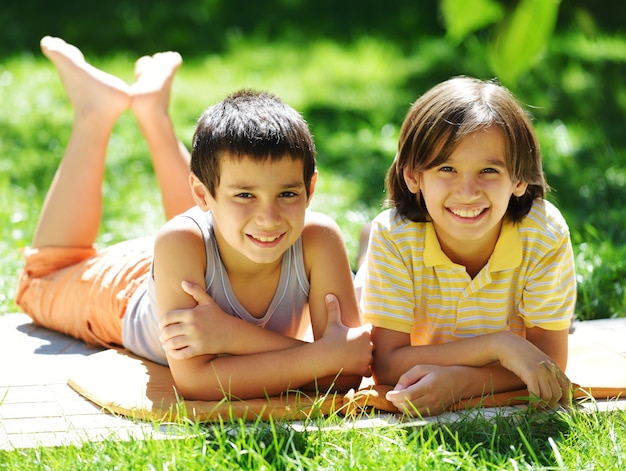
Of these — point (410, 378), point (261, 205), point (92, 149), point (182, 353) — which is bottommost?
point (410, 378)

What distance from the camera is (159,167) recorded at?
402 cm

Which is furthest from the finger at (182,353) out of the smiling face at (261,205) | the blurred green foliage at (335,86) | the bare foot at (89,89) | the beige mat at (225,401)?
the blurred green foliage at (335,86)

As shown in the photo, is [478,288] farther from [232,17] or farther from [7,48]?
[232,17]

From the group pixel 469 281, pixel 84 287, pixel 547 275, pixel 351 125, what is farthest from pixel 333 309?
Answer: pixel 351 125

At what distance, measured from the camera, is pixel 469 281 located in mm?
2939

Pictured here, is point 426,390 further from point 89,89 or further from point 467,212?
point 89,89

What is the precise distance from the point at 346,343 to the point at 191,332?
1.53 feet

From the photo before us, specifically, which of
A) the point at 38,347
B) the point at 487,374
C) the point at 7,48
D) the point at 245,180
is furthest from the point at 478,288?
the point at 7,48

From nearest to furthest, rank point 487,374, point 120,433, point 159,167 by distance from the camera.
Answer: point 120,433 < point 487,374 < point 159,167

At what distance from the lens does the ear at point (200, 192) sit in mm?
2863

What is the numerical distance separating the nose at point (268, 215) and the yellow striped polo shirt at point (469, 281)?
0.43 m

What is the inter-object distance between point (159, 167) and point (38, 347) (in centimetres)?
96

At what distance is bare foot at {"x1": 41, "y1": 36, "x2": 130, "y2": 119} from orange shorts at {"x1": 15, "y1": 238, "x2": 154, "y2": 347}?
1.94ft

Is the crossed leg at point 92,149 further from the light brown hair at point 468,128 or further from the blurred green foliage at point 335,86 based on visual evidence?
the light brown hair at point 468,128
